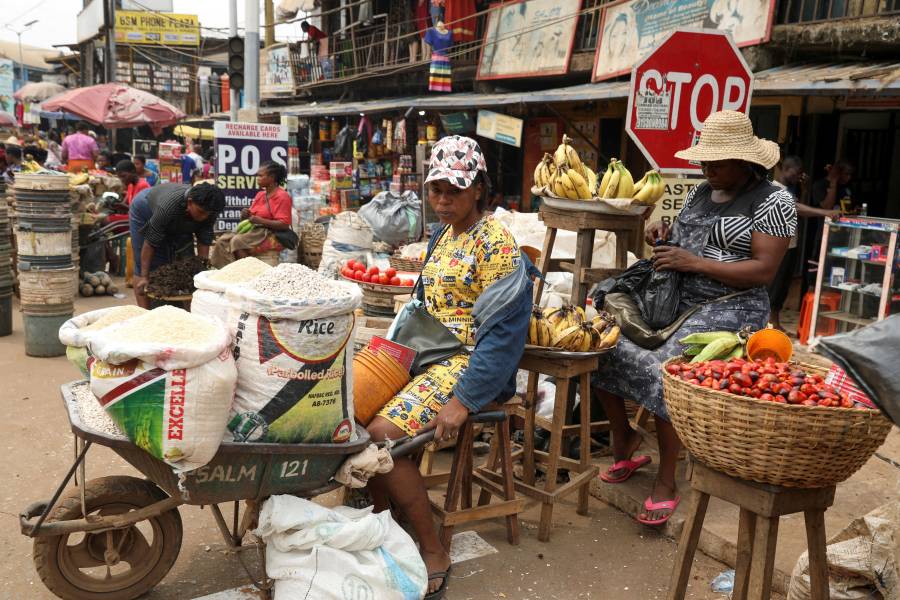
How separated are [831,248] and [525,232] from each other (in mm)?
2973

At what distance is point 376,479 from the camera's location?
11.1ft

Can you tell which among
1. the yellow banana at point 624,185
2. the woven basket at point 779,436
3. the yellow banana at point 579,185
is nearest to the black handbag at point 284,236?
the yellow banana at point 579,185

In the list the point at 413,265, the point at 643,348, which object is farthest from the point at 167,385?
the point at 413,265

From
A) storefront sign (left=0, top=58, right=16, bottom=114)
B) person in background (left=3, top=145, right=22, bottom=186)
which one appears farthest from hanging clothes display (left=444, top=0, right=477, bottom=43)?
storefront sign (left=0, top=58, right=16, bottom=114)

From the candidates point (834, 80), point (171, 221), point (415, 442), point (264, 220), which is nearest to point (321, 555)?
point (415, 442)

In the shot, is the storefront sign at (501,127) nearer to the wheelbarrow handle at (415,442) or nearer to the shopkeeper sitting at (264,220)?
the shopkeeper sitting at (264,220)

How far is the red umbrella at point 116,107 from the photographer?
1736 centimetres

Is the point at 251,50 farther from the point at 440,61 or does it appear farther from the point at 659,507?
the point at 659,507

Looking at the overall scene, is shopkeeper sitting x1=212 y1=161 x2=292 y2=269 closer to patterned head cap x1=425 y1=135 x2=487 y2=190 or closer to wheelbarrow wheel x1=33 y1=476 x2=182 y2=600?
patterned head cap x1=425 y1=135 x2=487 y2=190

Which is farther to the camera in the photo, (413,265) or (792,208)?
(413,265)

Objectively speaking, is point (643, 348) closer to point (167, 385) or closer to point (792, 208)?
point (792, 208)

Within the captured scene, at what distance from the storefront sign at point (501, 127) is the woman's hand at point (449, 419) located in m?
8.16

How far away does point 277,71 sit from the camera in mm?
22375

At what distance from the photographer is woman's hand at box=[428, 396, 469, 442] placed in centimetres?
329
